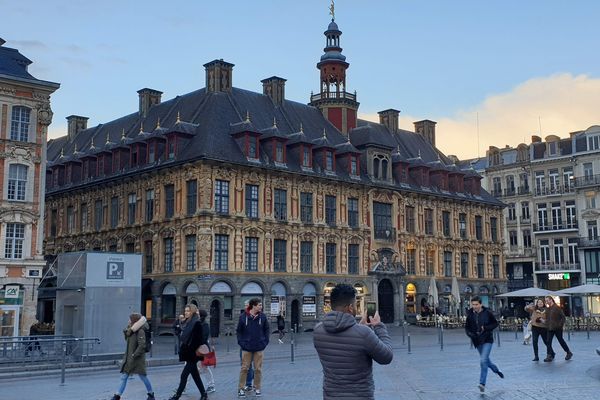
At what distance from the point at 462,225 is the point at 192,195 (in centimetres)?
2583

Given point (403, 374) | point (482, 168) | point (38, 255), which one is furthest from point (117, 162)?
point (482, 168)

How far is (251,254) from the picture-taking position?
42.9 metres

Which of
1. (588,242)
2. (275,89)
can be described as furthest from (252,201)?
(588,242)

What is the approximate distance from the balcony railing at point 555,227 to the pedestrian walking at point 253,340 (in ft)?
189

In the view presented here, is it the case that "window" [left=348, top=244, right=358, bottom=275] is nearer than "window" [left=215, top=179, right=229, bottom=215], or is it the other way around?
"window" [left=215, top=179, right=229, bottom=215]

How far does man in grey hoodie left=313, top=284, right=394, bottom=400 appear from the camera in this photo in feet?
20.2

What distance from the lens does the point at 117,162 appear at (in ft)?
158

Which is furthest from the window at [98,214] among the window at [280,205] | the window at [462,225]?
the window at [462,225]

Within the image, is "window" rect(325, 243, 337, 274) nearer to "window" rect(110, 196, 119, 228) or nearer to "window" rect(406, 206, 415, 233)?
"window" rect(406, 206, 415, 233)

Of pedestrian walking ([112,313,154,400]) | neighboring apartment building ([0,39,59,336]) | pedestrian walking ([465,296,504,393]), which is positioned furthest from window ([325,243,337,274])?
pedestrian walking ([112,313,154,400])

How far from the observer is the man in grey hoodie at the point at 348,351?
243 inches

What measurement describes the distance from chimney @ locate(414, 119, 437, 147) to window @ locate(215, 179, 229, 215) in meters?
27.1

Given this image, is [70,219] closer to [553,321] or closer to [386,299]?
[386,299]

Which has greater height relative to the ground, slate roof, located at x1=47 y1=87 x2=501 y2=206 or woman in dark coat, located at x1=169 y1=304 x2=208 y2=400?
slate roof, located at x1=47 y1=87 x2=501 y2=206
